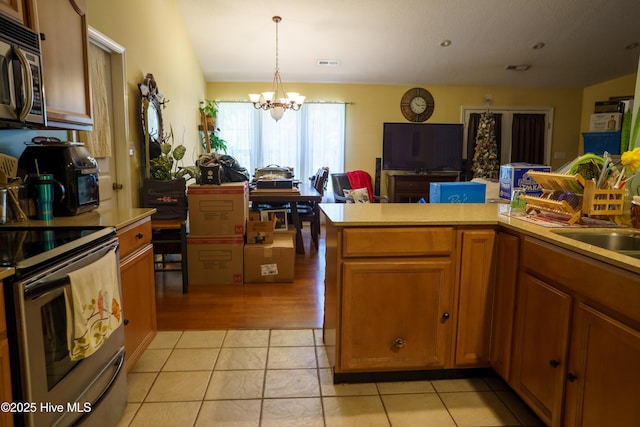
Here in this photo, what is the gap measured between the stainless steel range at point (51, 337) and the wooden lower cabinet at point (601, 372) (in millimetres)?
1708

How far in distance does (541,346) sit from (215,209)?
2.67m

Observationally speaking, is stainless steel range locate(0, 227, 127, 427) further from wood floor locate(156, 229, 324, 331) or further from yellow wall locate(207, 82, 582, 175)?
yellow wall locate(207, 82, 582, 175)

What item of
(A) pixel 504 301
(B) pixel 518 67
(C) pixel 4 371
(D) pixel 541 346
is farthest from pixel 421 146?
(C) pixel 4 371

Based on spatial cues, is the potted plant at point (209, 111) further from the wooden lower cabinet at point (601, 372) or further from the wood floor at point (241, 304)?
the wooden lower cabinet at point (601, 372)

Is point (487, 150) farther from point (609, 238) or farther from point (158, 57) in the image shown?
point (609, 238)

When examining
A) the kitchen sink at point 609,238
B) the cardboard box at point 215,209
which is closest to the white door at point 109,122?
the cardboard box at point 215,209

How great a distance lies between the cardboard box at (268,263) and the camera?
11.7ft

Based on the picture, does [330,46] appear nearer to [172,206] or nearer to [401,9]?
[401,9]

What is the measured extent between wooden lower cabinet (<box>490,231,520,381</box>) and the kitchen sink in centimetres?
22

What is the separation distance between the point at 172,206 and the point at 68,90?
167 centimetres

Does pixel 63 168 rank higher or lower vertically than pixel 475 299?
higher

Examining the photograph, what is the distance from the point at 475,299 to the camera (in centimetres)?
194

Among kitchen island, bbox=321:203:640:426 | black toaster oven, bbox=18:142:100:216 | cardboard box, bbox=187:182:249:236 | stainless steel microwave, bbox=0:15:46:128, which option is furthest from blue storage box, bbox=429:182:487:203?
stainless steel microwave, bbox=0:15:46:128

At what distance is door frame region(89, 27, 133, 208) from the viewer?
3148 millimetres
